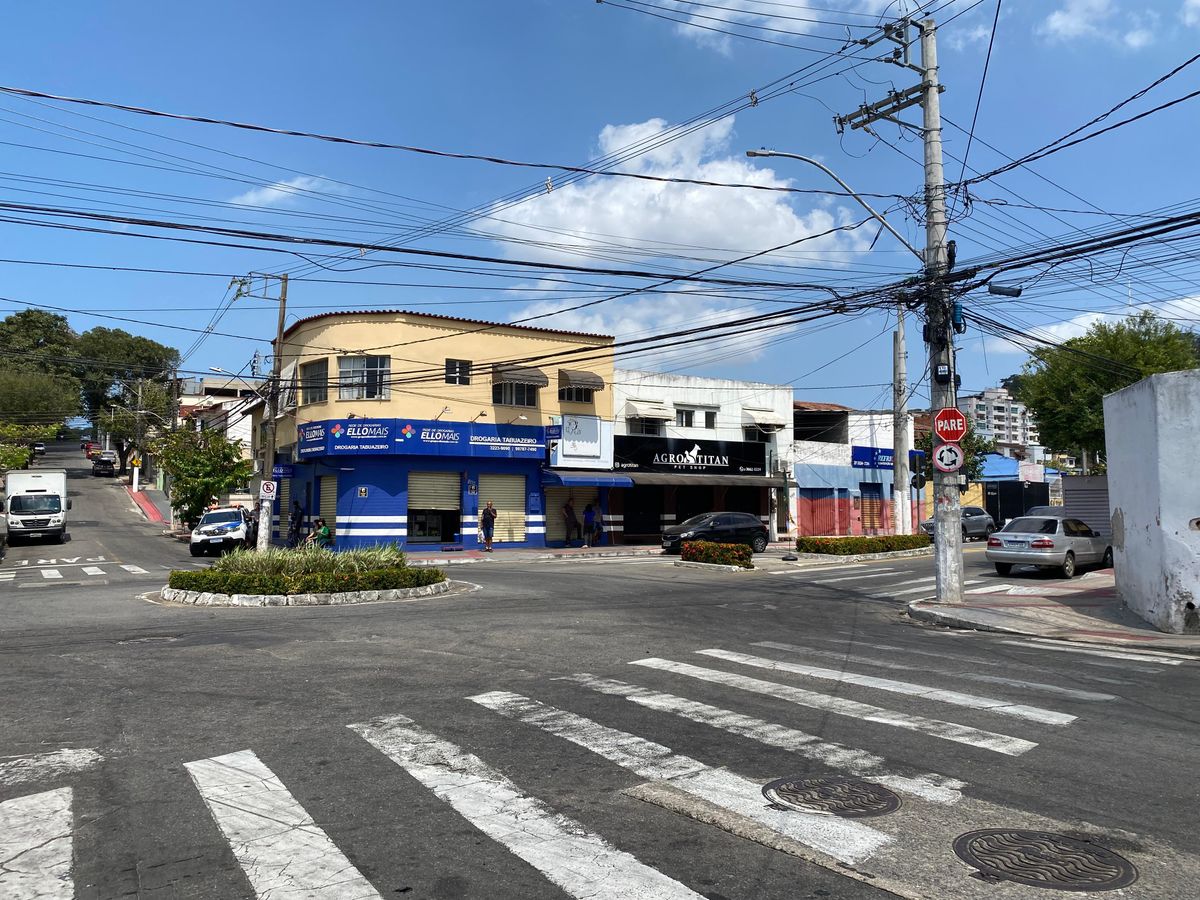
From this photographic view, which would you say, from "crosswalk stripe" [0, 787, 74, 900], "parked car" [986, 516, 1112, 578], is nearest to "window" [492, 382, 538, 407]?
"parked car" [986, 516, 1112, 578]

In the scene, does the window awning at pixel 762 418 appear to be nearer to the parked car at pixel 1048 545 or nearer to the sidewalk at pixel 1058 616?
the parked car at pixel 1048 545

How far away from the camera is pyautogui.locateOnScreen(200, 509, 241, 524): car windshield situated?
33188mm

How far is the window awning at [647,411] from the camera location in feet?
123

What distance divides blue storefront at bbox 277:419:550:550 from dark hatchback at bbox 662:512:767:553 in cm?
612

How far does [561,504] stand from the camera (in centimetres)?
3600

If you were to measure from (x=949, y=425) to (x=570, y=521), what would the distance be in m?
21.1

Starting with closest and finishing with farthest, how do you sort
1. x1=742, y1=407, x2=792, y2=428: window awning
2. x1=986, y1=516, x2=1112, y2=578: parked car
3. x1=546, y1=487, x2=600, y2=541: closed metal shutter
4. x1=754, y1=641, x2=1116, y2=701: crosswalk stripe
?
1. x1=754, y1=641, x2=1116, y2=701: crosswalk stripe
2. x1=986, y1=516, x2=1112, y2=578: parked car
3. x1=546, y1=487, x2=600, y2=541: closed metal shutter
4. x1=742, y1=407, x2=792, y2=428: window awning

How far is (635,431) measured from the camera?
38.1 m

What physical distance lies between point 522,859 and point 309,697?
14.4 feet

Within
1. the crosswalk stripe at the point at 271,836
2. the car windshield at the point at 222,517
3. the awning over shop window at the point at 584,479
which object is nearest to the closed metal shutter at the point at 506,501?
the awning over shop window at the point at 584,479

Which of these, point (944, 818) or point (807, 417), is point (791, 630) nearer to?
point (944, 818)

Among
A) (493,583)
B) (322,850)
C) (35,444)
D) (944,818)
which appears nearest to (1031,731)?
(944,818)

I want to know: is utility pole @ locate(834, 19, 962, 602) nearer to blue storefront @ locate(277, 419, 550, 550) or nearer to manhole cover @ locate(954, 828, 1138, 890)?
manhole cover @ locate(954, 828, 1138, 890)

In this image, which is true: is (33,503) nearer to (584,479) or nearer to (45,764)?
(584,479)
